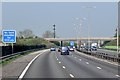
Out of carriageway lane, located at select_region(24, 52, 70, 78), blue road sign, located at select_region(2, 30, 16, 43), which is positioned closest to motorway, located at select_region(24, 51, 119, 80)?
carriageway lane, located at select_region(24, 52, 70, 78)

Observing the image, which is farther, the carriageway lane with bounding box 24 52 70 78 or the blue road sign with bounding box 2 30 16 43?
the blue road sign with bounding box 2 30 16 43

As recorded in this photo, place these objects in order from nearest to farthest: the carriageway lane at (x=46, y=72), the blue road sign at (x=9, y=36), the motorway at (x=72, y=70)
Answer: the carriageway lane at (x=46, y=72)
the motorway at (x=72, y=70)
the blue road sign at (x=9, y=36)

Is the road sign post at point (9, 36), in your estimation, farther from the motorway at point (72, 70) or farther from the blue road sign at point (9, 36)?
the motorway at point (72, 70)

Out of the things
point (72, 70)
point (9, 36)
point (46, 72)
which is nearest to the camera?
point (46, 72)

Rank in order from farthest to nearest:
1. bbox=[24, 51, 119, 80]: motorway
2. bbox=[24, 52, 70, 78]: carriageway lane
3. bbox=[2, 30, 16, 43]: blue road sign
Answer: bbox=[2, 30, 16, 43]: blue road sign → bbox=[24, 51, 119, 80]: motorway → bbox=[24, 52, 70, 78]: carriageway lane

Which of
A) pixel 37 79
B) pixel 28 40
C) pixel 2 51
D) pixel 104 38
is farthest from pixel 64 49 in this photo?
pixel 28 40

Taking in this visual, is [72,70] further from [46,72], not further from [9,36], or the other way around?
[9,36]

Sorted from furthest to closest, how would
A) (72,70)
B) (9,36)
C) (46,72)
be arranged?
(9,36) < (72,70) < (46,72)

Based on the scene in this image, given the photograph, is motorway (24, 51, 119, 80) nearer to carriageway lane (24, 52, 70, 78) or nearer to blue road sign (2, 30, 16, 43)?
carriageway lane (24, 52, 70, 78)

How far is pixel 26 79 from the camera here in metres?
21.4

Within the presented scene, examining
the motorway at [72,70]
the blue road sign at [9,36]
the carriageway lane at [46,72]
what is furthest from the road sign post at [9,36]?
the carriageway lane at [46,72]

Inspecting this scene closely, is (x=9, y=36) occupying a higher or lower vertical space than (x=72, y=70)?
higher

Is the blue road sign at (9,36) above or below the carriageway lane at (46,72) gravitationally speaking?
above

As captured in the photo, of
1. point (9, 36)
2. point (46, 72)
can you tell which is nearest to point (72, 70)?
point (46, 72)
